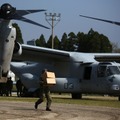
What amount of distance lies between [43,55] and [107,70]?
5552 millimetres

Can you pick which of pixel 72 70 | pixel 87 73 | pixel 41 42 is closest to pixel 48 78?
pixel 87 73

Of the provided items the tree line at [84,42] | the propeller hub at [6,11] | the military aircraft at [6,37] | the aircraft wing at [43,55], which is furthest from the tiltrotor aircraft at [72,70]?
the tree line at [84,42]

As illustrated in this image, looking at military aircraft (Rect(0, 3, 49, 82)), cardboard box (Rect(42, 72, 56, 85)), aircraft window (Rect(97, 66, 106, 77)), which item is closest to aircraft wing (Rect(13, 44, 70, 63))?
aircraft window (Rect(97, 66, 106, 77))

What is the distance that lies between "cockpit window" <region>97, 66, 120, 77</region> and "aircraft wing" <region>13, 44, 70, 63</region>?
3.40 meters

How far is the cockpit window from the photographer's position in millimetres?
28656

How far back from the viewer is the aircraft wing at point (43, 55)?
3099 cm

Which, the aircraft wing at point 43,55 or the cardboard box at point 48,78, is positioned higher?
the aircraft wing at point 43,55

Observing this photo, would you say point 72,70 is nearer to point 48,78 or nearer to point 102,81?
point 102,81

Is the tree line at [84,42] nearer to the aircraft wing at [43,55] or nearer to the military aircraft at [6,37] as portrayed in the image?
the aircraft wing at [43,55]

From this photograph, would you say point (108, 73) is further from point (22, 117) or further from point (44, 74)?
point (22, 117)

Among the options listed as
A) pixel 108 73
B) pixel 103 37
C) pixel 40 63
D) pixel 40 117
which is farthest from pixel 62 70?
pixel 103 37

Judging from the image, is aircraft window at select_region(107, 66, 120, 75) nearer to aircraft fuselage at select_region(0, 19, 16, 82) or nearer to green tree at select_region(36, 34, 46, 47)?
aircraft fuselage at select_region(0, 19, 16, 82)

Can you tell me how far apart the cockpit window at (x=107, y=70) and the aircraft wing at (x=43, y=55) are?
11.1 ft

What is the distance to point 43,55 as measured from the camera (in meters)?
32.0
